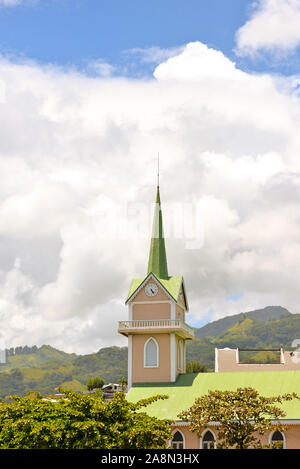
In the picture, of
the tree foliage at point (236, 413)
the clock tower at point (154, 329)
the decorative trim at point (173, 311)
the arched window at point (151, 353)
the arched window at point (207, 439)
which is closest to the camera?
the tree foliage at point (236, 413)

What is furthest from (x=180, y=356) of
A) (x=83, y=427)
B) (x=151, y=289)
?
(x=83, y=427)

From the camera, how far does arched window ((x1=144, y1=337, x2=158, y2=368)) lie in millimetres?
45281

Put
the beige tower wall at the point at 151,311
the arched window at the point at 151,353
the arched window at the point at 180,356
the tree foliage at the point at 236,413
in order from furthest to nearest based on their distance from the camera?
the arched window at the point at 180,356
the beige tower wall at the point at 151,311
the arched window at the point at 151,353
the tree foliage at the point at 236,413

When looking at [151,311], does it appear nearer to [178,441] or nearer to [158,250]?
[158,250]

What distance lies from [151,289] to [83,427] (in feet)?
69.7

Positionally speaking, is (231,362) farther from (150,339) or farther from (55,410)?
(55,410)

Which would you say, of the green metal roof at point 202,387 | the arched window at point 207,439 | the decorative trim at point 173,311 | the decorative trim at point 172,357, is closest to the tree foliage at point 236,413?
the arched window at point 207,439

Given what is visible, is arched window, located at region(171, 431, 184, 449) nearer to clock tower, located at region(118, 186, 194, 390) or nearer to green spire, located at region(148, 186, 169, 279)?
clock tower, located at region(118, 186, 194, 390)

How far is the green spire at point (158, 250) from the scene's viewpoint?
48.6 m

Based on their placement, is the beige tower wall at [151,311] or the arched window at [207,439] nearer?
the arched window at [207,439]

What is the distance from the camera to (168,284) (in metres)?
47.5

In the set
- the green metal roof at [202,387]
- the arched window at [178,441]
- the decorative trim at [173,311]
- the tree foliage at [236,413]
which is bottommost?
the arched window at [178,441]

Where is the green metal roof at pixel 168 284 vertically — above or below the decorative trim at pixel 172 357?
above

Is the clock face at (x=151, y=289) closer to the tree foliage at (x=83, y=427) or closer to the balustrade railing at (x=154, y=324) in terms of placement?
the balustrade railing at (x=154, y=324)
